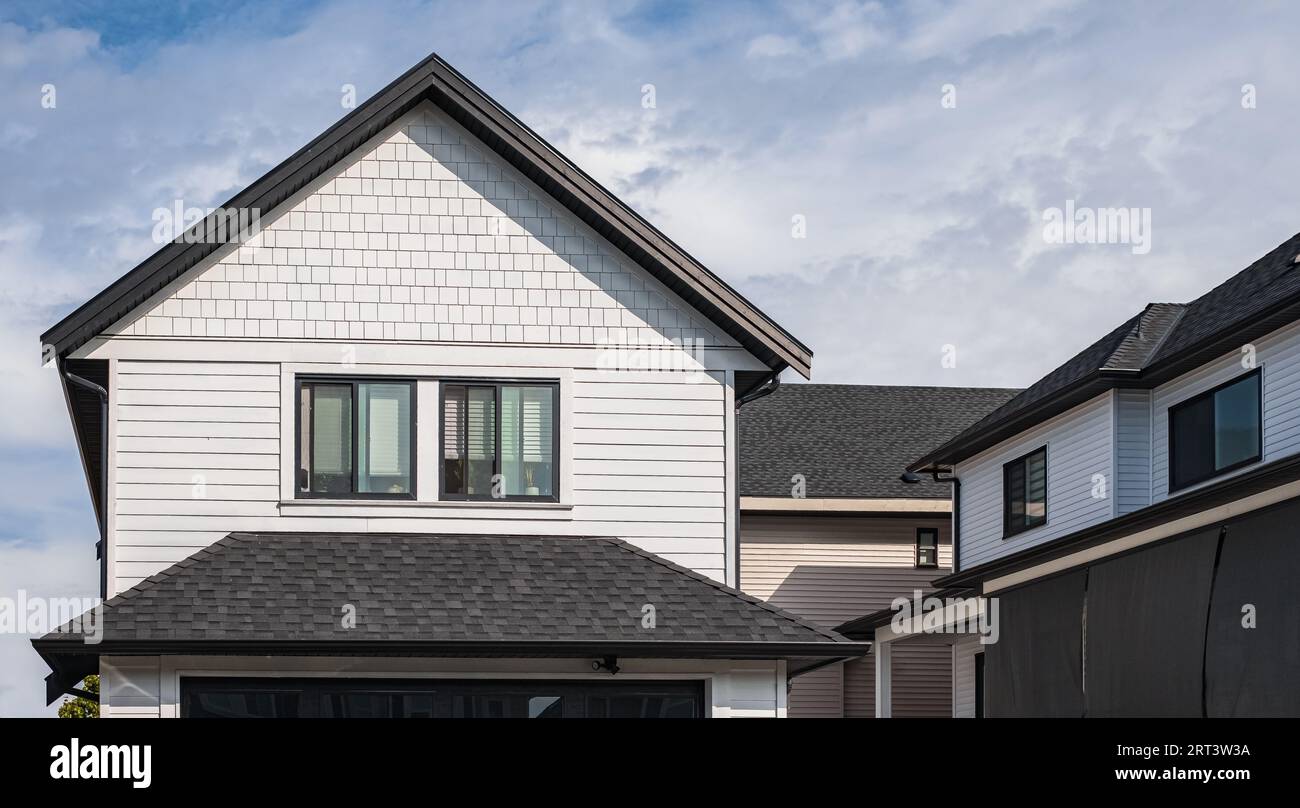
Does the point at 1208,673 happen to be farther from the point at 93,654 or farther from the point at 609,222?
the point at 93,654

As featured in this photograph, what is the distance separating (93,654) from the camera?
16.2 m

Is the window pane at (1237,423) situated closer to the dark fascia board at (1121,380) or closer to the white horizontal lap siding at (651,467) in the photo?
the dark fascia board at (1121,380)

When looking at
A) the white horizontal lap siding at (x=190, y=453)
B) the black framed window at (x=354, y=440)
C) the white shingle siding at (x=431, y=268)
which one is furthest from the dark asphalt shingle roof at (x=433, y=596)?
the white shingle siding at (x=431, y=268)

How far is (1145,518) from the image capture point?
2244 cm

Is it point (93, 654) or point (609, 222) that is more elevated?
point (609, 222)

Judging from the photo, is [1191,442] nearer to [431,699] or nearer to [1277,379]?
[1277,379]

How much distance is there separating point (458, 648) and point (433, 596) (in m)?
1.04

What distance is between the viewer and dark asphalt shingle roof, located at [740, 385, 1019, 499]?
3434 cm

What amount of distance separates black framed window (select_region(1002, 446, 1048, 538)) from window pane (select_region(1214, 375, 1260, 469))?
528 centimetres

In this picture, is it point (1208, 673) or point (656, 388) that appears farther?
point (1208, 673)

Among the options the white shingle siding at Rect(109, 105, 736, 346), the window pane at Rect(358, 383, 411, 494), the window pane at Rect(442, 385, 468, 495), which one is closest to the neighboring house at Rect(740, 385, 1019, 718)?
the white shingle siding at Rect(109, 105, 736, 346)

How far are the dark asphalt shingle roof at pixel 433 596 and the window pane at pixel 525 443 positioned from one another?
0.68m
